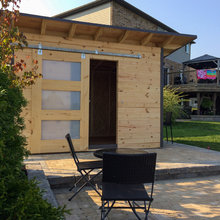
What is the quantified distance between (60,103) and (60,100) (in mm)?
77

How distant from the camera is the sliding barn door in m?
5.58

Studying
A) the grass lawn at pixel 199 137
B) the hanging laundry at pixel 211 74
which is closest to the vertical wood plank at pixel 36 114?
the grass lawn at pixel 199 137

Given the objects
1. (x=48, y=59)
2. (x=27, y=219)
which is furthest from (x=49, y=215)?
(x=48, y=59)

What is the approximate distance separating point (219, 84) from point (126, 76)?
17.1 m

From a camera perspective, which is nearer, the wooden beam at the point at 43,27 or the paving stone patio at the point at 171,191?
the paving stone patio at the point at 171,191

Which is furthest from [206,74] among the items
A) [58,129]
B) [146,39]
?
[58,129]

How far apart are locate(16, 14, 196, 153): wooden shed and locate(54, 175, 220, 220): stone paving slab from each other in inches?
88.3

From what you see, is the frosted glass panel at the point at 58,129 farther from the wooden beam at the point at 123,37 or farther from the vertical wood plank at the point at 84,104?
the wooden beam at the point at 123,37

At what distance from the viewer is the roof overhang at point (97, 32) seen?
5.27 meters

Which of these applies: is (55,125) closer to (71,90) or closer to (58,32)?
(71,90)

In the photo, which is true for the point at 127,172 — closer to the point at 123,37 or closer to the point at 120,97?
the point at 120,97

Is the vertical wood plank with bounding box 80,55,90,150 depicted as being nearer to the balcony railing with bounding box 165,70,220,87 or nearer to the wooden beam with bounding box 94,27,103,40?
the wooden beam with bounding box 94,27,103,40

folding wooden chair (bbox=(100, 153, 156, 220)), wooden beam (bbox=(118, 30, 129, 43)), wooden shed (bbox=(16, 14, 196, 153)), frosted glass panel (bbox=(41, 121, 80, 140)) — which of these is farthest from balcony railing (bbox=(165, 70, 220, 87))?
folding wooden chair (bbox=(100, 153, 156, 220))

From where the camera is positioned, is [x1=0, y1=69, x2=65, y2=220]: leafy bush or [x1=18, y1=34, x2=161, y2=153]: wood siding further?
[x1=18, y1=34, x2=161, y2=153]: wood siding
